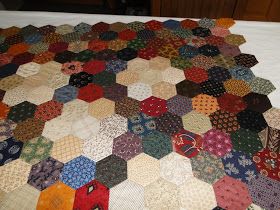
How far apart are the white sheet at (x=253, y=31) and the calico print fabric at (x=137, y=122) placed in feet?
0.20

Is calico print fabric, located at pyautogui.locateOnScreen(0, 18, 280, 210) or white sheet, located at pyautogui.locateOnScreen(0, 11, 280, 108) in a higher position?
white sheet, located at pyautogui.locateOnScreen(0, 11, 280, 108)

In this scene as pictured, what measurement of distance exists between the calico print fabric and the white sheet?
0.06m

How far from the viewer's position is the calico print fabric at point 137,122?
3.13 feet

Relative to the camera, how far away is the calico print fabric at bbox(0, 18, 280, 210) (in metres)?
0.95

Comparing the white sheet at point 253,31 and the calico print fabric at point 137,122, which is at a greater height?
the white sheet at point 253,31

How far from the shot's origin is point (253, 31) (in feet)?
5.32

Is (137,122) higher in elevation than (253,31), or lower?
lower

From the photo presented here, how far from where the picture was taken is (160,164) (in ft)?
3.37

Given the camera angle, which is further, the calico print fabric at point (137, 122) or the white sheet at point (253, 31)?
the white sheet at point (253, 31)

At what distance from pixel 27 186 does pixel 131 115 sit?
55 centimetres

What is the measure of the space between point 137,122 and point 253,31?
105cm

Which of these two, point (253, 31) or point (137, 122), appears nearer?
point (137, 122)

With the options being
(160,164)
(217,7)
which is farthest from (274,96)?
(217,7)

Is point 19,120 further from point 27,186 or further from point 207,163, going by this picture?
point 207,163
